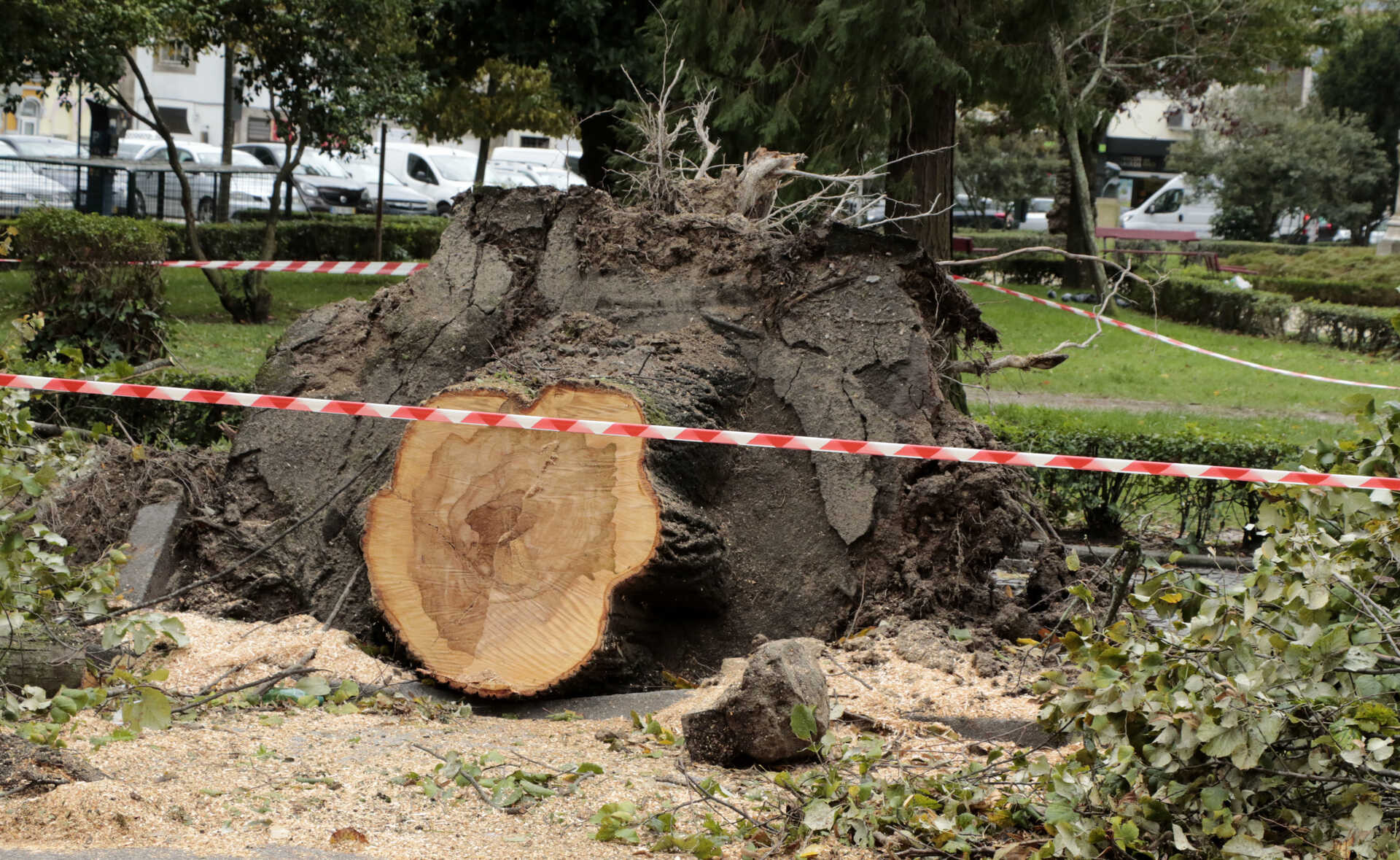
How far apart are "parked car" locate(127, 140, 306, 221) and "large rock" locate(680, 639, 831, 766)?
16.3 m

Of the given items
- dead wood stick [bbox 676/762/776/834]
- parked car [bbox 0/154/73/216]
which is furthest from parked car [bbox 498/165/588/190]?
dead wood stick [bbox 676/762/776/834]

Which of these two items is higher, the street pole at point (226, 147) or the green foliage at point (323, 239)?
the street pole at point (226, 147)

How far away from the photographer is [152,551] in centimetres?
570

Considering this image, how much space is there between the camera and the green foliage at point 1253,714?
119 inches

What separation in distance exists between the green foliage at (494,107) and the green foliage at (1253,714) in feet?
63.0

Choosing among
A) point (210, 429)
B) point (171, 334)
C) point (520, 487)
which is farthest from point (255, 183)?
point (520, 487)

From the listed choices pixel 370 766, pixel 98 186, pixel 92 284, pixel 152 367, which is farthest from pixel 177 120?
pixel 370 766

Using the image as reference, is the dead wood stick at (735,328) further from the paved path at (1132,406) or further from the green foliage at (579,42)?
the green foliage at (579,42)

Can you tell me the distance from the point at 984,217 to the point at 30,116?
29141 mm

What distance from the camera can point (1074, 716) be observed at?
3352mm

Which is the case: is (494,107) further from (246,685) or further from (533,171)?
(246,685)

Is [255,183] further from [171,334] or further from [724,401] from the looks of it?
[724,401]

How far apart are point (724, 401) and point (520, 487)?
3.68 feet

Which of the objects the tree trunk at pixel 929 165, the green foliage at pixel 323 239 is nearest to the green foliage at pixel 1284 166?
the green foliage at pixel 323 239
